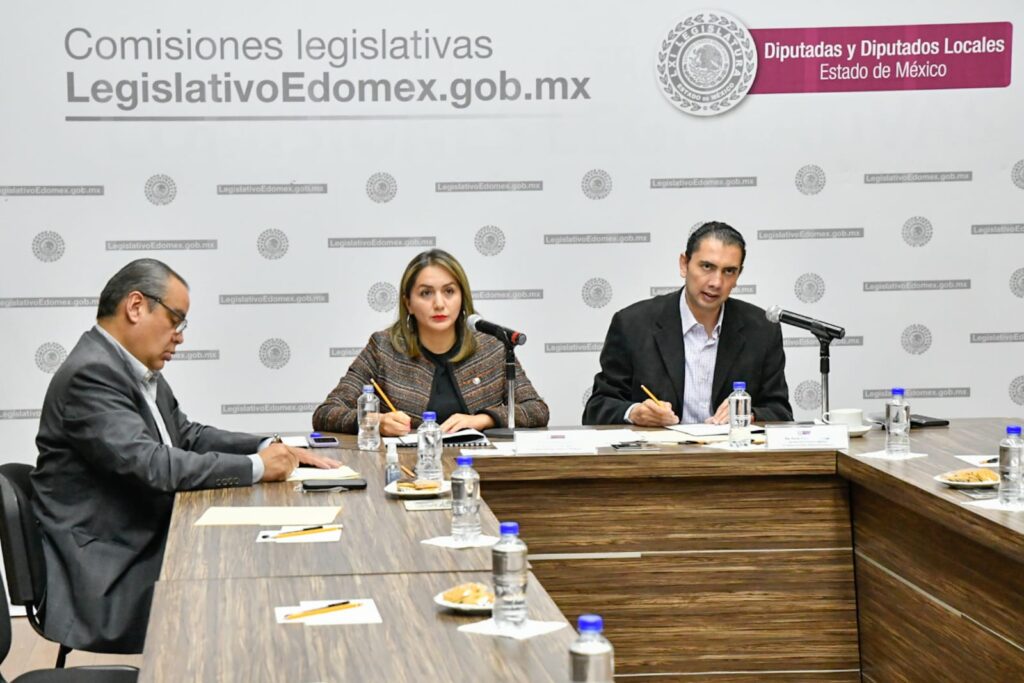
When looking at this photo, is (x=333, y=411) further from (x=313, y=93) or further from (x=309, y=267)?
(x=313, y=93)

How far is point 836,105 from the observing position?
17.8ft

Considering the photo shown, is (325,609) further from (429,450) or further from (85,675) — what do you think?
(429,450)

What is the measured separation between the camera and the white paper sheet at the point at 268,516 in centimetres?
271

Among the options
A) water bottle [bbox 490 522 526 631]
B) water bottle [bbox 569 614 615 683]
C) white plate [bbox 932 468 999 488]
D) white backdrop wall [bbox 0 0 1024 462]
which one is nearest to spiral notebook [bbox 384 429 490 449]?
white plate [bbox 932 468 999 488]

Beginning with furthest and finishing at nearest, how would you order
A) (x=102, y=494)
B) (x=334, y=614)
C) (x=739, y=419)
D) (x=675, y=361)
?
1. (x=675, y=361)
2. (x=739, y=419)
3. (x=102, y=494)
4. (x=334, y=614)

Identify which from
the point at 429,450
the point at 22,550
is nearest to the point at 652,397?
the point at 429,450

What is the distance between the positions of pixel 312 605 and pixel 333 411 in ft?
7.44

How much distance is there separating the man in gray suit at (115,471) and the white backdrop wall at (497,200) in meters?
2.02

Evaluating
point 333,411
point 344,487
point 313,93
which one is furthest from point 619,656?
point 313,93

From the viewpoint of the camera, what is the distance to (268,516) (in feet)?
9.12

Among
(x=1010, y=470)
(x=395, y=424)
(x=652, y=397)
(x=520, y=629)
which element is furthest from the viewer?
(x=652, y=397)

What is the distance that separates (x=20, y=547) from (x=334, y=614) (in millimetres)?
1190

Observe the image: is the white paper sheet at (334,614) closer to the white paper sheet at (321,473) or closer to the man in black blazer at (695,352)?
the white paper sheet at (321,473)

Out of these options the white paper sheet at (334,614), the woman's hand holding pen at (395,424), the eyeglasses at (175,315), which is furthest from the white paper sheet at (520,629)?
the woman's hand holding pen at (395,424)
